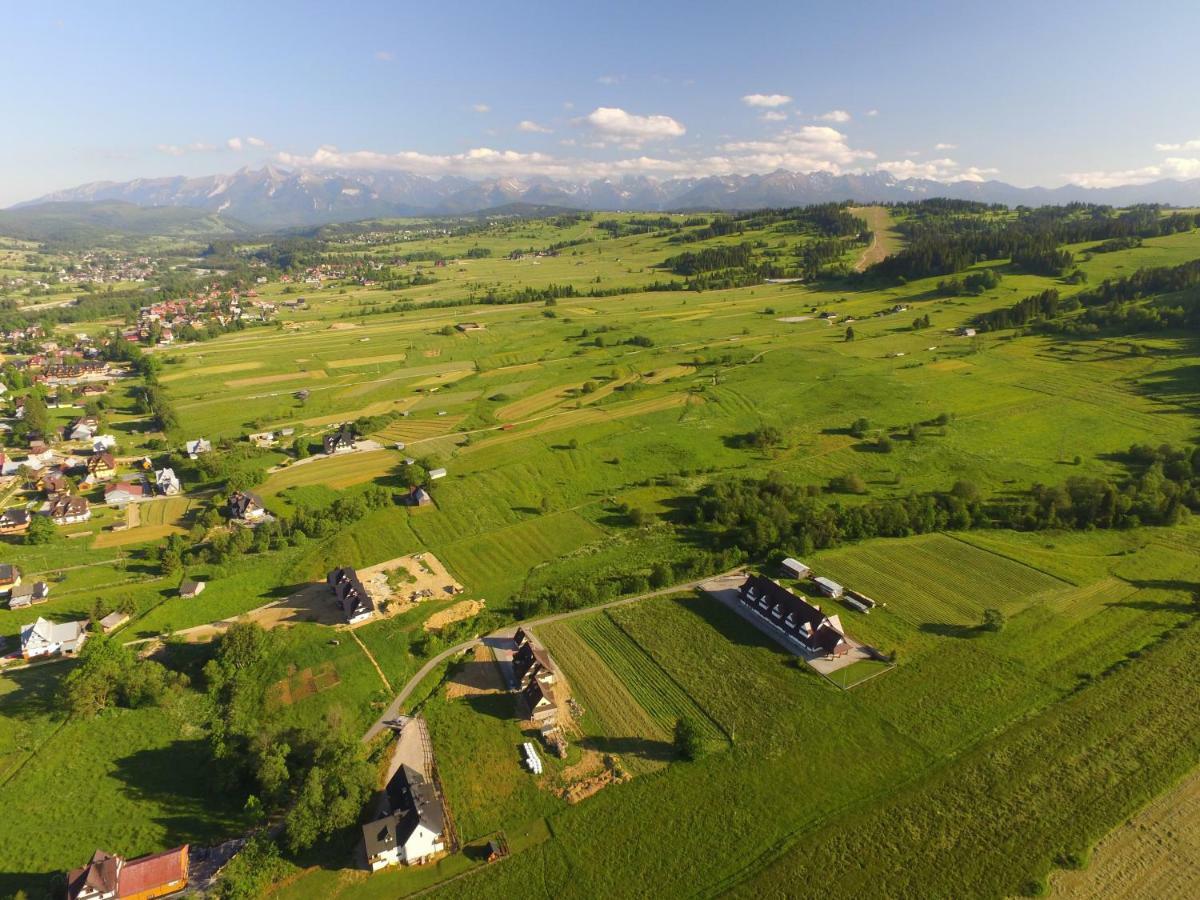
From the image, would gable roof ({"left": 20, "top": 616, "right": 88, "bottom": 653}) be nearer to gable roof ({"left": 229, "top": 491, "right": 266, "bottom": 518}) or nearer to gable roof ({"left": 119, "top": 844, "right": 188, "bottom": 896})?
gable roof ({"left": 229, "top": 491, "right": 266, "bottom": 518})

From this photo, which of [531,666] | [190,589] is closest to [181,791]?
[531,666]

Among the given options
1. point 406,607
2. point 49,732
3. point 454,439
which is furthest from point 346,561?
point 454,439

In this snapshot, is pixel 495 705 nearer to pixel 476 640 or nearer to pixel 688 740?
pixel 476 640

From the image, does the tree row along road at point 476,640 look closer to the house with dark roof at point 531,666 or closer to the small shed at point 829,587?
Answer: the house with dark roof at point 531,666

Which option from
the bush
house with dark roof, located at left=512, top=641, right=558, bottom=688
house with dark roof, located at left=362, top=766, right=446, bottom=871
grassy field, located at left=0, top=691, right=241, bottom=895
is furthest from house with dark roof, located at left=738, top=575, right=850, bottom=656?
grassy field, located at left=0, top=691, right=241, bottom=895

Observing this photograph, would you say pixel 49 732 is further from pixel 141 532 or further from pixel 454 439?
pixel 454 439
